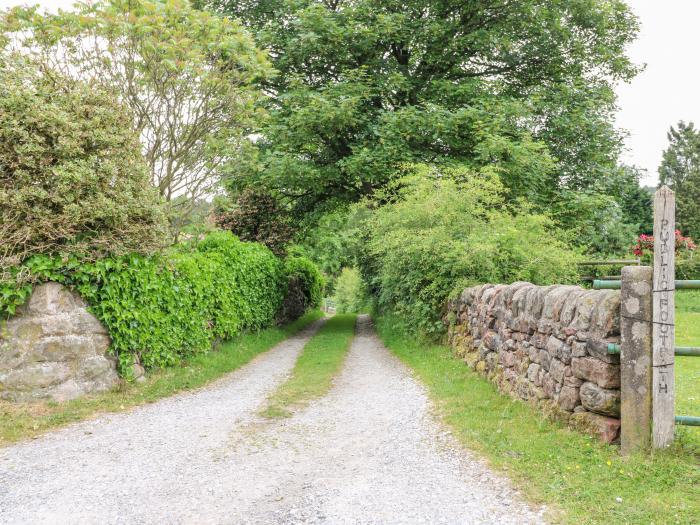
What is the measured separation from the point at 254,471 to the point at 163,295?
5061 mm

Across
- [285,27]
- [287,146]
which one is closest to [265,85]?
[285,27]

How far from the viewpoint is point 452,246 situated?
10.9m

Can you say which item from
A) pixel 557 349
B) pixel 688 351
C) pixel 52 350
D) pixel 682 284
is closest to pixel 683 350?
pixel 688 351

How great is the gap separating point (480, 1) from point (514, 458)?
15300 mm

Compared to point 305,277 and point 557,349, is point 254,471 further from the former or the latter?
point 305,277

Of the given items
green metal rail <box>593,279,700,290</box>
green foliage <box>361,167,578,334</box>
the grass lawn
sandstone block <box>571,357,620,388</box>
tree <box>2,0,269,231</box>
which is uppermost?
tree <box>2,0,269,231</box>

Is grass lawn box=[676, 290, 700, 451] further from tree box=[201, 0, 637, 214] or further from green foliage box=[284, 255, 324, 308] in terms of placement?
green foliage box=[284, 255, 324, 308]

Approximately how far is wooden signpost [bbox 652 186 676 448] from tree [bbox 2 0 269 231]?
9.05 meters

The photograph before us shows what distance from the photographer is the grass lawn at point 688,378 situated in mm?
5012

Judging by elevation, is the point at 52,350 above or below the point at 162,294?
below

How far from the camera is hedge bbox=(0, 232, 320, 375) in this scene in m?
7.73

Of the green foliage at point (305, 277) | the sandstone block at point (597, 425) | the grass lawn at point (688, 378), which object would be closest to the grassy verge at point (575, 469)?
the sandstone block at point (597, 425)

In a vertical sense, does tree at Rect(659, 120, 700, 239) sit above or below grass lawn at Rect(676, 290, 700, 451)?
above

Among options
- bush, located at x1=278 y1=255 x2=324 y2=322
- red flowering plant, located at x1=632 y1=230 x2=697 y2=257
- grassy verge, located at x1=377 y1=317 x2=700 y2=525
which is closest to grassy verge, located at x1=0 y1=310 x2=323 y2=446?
grassy verge, located at x1=377 y1=317 x2=700 y2=525
